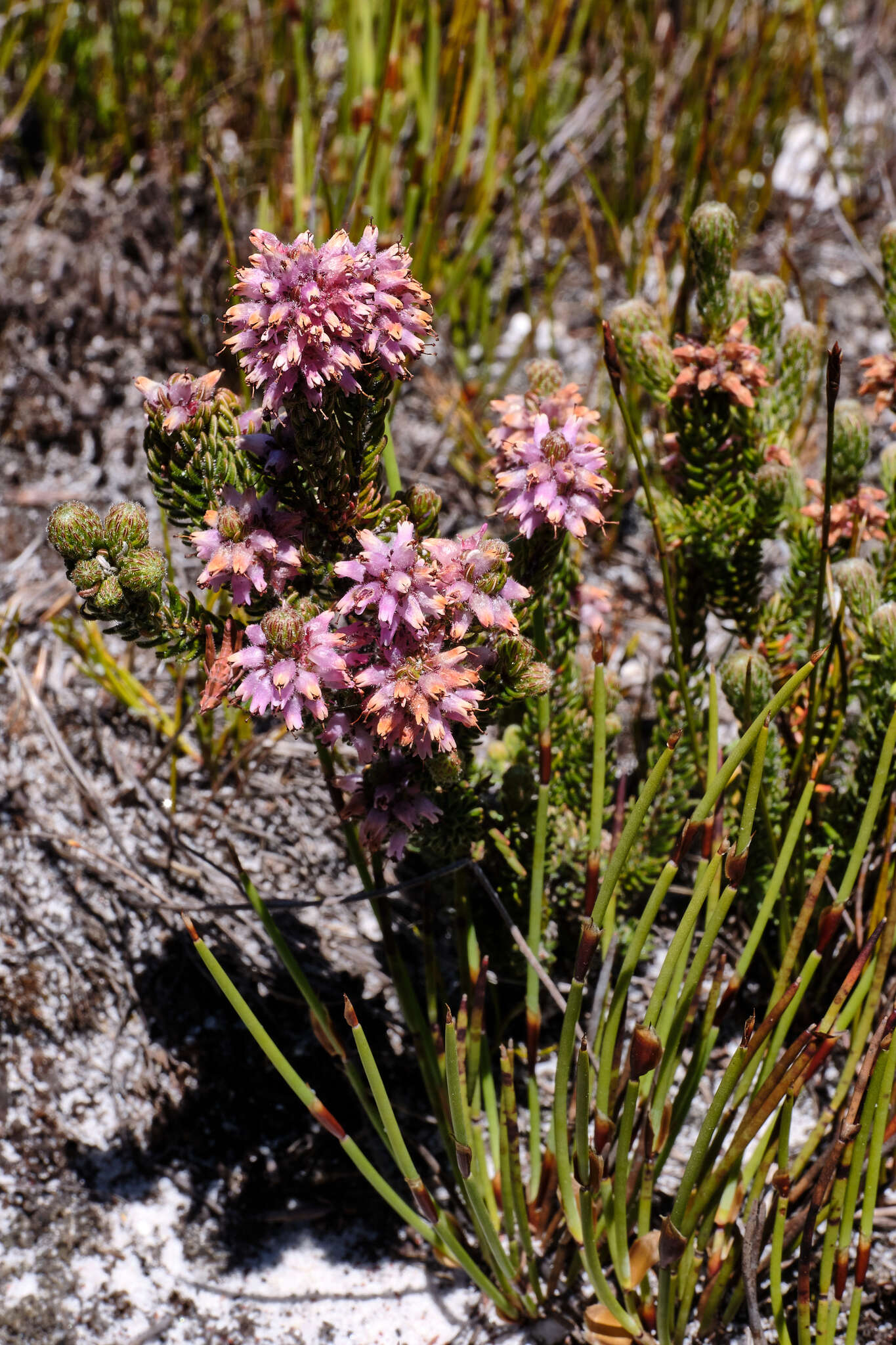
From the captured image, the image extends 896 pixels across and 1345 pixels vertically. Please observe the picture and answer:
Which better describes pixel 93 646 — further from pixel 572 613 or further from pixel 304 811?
pixel 572 613

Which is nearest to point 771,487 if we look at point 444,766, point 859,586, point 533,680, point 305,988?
point 859,586

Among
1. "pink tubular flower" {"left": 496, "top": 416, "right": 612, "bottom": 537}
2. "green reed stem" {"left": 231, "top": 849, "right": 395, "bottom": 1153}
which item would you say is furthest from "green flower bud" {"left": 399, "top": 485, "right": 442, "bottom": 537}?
"green reed stem" {"left": 231, "top": 849, "right": 395, "bottom": 1153}

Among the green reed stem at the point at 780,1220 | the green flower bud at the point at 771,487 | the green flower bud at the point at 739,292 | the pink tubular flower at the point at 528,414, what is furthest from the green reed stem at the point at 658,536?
the green reed stem at the point at 780,1220

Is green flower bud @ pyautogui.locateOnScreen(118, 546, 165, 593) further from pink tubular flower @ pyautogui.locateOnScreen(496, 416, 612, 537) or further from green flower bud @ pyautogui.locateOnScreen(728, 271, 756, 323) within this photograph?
green flower bud @ pyautogui.locateOnScreen(728, 271, 756, 323)

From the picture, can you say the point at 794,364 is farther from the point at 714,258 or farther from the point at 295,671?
the point at 295,671

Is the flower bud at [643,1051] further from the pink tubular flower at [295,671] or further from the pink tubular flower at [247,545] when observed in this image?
the pink tubular flower at [247,545]

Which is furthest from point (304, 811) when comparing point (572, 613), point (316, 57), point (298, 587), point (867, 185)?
point (867, 185)
